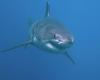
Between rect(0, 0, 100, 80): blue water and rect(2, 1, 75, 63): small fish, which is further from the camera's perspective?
rect(0, 0, 100, 80): blue water

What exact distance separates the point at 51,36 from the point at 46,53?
456cm

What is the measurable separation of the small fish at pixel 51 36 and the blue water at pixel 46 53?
130 inches

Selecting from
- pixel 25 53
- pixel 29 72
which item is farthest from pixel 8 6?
pixel 29 72

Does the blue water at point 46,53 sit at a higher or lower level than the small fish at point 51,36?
lower

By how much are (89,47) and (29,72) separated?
2201mm

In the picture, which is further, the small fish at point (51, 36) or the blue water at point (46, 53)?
the blue water at point (46, 53)

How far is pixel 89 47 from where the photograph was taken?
9.02 meters

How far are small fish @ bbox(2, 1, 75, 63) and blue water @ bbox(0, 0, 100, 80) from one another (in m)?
3.31

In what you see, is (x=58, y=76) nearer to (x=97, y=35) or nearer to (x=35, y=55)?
(x=35, y=55)

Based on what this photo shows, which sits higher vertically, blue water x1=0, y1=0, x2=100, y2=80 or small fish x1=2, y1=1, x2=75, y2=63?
small fish x1=2, y1=1, x2=75, y2=63

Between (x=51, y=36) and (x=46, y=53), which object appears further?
(x=46, y=53)

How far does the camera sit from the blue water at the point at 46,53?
800 cm

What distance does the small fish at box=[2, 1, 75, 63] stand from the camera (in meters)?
3.33

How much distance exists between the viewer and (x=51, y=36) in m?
3.54
